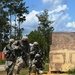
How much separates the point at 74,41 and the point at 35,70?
12.0ft

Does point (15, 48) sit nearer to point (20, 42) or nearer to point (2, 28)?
point (20, 42)

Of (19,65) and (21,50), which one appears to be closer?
(19,65)

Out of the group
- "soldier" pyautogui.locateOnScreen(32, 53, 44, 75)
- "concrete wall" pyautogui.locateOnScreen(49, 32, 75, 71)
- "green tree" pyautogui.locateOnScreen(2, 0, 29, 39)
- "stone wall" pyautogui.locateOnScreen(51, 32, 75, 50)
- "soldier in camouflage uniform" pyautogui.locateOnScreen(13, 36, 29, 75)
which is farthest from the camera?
"green tree" pyautogui.locateOnScreen(2, 0, 29, 39)

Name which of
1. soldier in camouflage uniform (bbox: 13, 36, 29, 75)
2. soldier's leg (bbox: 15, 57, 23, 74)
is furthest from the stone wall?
soldier's leg (bbox: 15, 57, 23, 74)

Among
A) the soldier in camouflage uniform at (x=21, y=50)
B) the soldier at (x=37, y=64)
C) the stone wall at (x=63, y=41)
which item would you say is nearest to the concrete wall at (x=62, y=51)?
the stone wall at (x=63, y=41)

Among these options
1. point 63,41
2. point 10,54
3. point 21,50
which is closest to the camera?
point 21,50

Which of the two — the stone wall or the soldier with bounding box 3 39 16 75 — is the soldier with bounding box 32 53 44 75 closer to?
the soldier with bounding box 3 39 16 75

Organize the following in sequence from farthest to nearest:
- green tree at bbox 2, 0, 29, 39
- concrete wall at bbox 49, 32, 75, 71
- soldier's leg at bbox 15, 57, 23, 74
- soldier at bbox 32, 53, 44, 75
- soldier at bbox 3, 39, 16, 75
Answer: green tree at bbox 2, 0, 29, 39
concrete wall at bbox 49, 32, 75, 71
soldier at bbox 32, 53, 44, 75
soldier at bbox 3, 39, 16, 75
soldier's leg at bbox 15, 57, 23, 74

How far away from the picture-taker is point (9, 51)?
1354 cm

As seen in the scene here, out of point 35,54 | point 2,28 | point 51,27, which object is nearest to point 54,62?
point 35,54

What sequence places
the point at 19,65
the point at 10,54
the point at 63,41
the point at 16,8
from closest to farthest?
the point at 19,65 < the point at 10,54 < the point at 63,41 < the point at 16,8

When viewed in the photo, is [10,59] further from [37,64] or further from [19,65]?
[37,64]

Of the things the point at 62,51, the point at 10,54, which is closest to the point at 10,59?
the point at 10,54

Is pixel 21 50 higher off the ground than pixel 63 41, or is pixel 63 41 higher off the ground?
pixel 63 41
